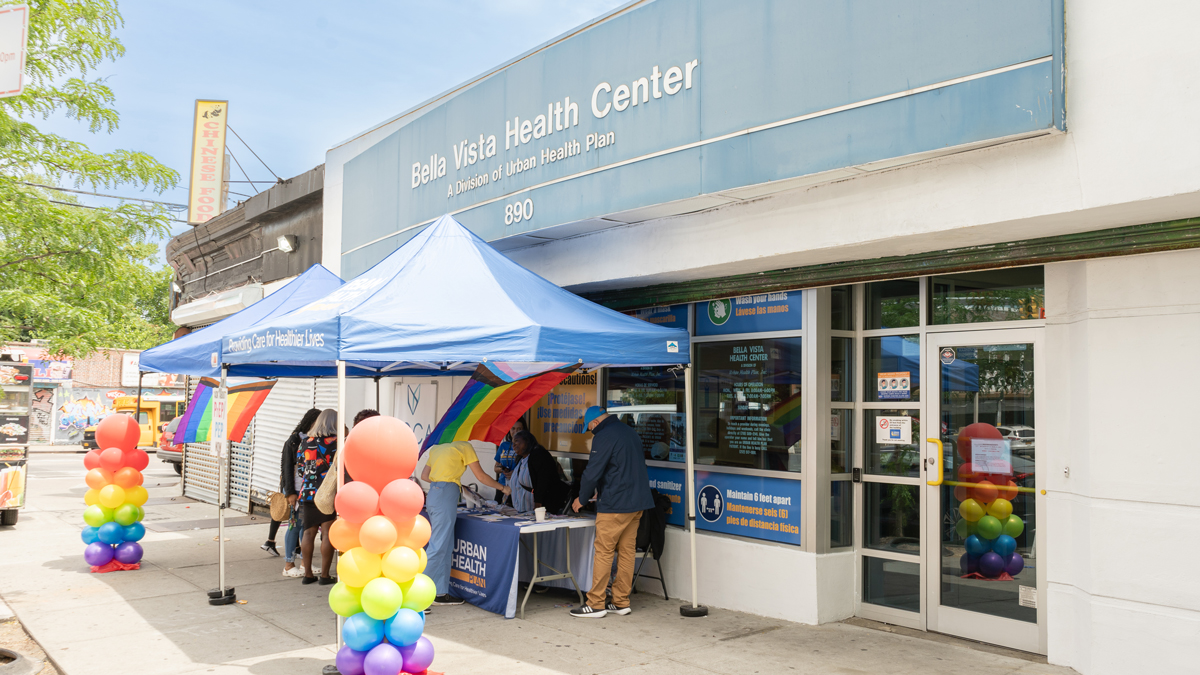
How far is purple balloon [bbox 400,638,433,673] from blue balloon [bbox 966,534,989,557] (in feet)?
13.2

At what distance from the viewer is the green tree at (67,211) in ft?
26.7

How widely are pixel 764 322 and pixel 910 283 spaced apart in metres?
1.27

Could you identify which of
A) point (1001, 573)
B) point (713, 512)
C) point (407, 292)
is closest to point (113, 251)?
point (407, 292)

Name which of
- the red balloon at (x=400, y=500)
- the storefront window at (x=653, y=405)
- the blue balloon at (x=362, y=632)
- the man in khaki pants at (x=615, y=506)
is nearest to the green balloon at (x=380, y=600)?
the blue balloon at (x=362, y=632)

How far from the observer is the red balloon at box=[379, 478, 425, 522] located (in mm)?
5242

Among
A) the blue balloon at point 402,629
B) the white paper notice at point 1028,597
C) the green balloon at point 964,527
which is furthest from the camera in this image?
the green balloon at point 964,527

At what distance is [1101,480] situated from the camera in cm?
536

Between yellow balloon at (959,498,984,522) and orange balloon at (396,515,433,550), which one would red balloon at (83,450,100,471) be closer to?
orange balloon at (396,515,433,550)

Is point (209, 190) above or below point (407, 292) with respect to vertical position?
above

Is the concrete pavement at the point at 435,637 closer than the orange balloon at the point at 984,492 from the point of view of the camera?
Yes

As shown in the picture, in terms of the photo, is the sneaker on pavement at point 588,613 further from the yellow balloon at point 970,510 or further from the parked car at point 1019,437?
the parked car at point 1019,437

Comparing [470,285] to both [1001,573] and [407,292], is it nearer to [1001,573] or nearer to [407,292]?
[407,292]

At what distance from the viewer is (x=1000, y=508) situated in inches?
247

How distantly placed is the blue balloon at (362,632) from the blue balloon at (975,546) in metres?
4.30
